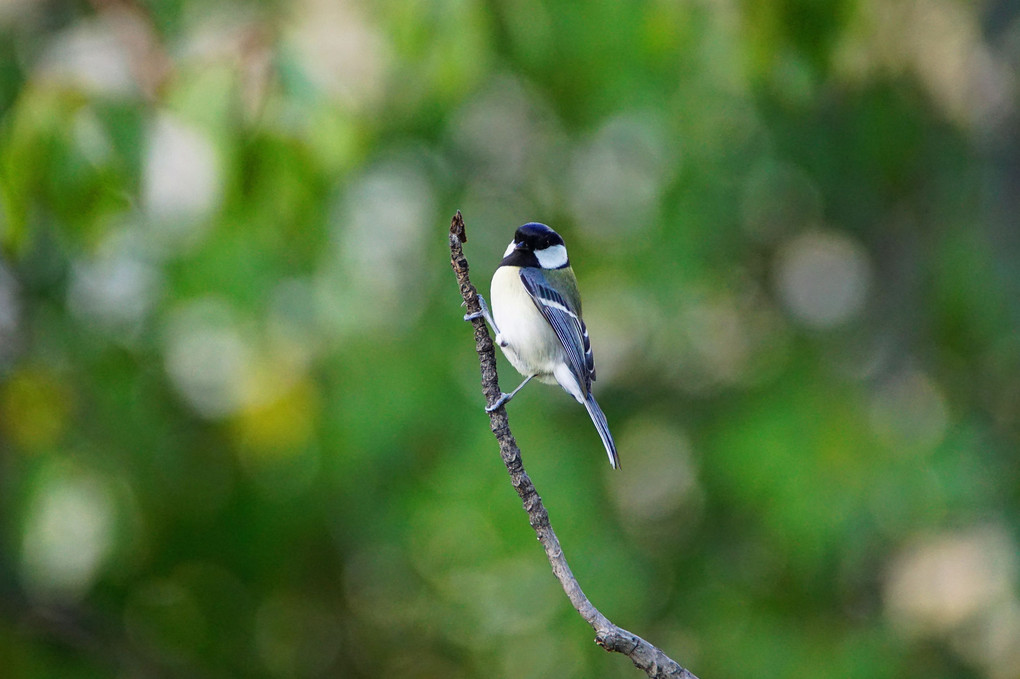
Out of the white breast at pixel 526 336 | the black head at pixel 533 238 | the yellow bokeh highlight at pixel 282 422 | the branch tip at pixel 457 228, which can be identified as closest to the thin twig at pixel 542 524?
the branch tip at pixel 457 228

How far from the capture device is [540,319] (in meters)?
2.39

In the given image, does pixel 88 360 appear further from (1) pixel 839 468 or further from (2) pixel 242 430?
(1) pixel 839 468

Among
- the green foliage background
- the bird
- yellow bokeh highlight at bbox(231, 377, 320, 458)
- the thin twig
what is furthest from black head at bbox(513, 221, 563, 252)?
yellow bokeh highlight at bbox(231, 377, 320, 458)

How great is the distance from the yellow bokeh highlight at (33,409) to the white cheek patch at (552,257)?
2.93 m

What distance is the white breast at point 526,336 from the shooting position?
7.64 feet

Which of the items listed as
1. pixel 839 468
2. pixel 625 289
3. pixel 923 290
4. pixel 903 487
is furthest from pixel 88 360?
pixel 923 290

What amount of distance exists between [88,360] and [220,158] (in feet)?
6.72

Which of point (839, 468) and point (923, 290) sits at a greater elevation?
point (923, 290)

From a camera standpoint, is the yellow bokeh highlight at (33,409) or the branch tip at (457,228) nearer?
the branch tip at (457,228)

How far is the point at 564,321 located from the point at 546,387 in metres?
2.27

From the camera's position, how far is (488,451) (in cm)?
428

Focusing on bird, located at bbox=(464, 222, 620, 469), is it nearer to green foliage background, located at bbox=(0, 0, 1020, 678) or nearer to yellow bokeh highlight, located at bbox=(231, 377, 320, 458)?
green foliage background, located at bbox=(0, 0, 1020, 678)

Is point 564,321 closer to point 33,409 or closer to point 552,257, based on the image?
point 552,257

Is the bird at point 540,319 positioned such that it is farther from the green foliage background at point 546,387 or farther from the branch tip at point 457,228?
the green foliage background at point 546,387
